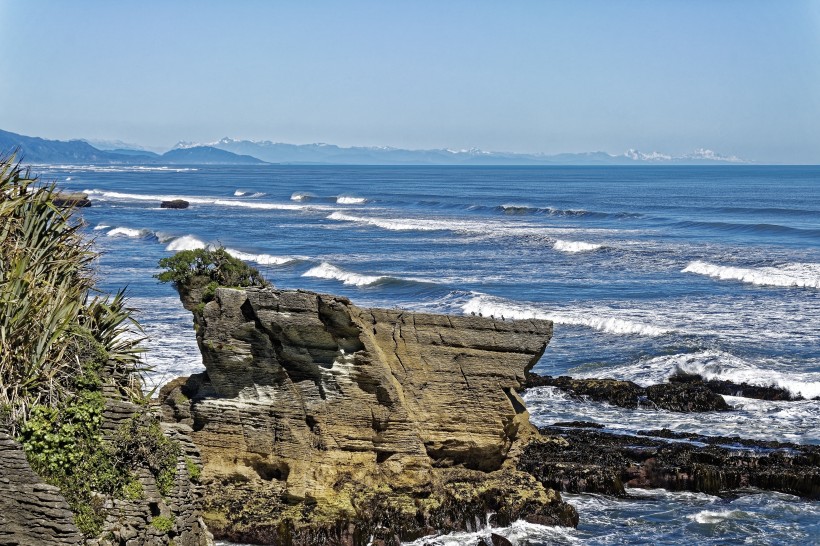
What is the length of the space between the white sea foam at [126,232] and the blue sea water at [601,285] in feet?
0.82

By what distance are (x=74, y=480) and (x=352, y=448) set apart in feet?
A: 19.4

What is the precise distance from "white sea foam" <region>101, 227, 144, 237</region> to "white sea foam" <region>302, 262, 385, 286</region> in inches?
947

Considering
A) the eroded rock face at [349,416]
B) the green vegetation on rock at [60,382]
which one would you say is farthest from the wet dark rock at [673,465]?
the green vegetation on rock at [60,382]

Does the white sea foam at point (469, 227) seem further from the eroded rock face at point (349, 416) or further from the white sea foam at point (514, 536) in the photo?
the white sea foam at point (514, 536)

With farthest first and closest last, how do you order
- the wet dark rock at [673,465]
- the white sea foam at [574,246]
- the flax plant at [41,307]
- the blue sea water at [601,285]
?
the white sea foam at [574,246]
the wet dark rock at [673,465]
the blue sea water at [601,285]
the flax plant at [41,307]

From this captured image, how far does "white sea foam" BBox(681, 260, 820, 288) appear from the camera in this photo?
47369 mm

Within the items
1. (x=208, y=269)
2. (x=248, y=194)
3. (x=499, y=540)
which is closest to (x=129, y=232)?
(x=208, y=269)

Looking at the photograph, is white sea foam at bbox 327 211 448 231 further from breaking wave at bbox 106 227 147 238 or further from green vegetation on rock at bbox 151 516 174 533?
green vegetation on rock at bbox 151 516 174 533

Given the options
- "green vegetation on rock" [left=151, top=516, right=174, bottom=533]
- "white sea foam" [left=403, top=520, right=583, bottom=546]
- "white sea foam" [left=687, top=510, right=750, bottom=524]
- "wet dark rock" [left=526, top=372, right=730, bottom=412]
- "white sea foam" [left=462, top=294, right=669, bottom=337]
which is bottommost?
"white sea foam" [left=687, top=510, right=750, bottom=524]

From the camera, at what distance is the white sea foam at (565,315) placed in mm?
36562

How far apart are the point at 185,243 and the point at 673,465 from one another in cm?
5056

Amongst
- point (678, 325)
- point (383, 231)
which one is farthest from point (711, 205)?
point (678, 325)

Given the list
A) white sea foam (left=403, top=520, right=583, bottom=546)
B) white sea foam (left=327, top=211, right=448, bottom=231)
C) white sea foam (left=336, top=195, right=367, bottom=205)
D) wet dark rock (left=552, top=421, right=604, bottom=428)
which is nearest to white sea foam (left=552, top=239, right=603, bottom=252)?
white sea foam (left=327, top=211, right=448, bottom=231)

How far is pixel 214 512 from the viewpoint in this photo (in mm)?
17109
